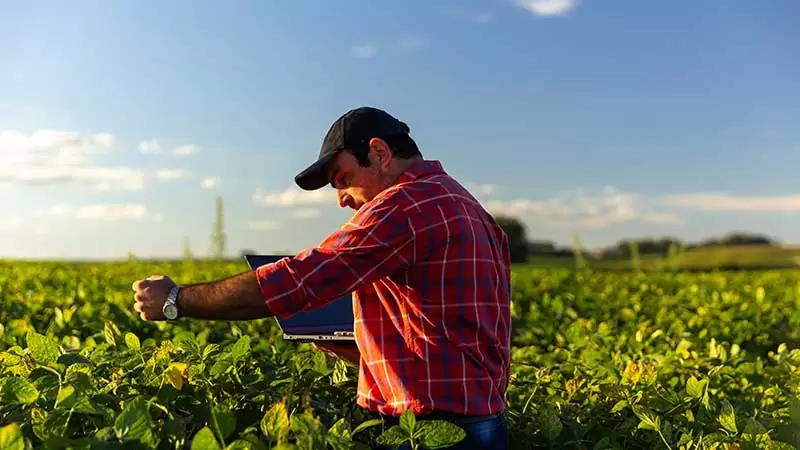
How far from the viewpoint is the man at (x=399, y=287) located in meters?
2.71

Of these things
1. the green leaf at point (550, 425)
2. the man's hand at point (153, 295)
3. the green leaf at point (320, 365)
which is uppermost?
the man's hand at point (153, 295)

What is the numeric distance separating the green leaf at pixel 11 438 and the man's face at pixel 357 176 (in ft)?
4.54

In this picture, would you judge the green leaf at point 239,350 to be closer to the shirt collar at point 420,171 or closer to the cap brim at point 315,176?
the cap brim at point 315,176

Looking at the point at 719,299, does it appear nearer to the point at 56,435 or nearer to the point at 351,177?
the point at 351,177

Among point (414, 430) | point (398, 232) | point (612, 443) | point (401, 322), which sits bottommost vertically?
point (612, 443)

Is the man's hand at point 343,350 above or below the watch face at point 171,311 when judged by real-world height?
below

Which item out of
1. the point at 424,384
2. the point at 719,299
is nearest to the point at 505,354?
the point at 424,384

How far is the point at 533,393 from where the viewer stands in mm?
3656

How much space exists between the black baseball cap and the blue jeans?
2.99ft

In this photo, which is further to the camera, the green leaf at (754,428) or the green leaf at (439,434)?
the green leaf at (754,428)

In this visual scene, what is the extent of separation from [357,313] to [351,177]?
17.9 inches

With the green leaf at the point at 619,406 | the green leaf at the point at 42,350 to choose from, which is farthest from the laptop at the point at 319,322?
the green leaf at the point at 619,406

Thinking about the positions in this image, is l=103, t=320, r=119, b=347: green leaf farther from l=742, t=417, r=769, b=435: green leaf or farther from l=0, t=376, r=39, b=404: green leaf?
l=742, t=417, r=769, b=435: green leaf

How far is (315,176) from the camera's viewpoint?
3139 mm
